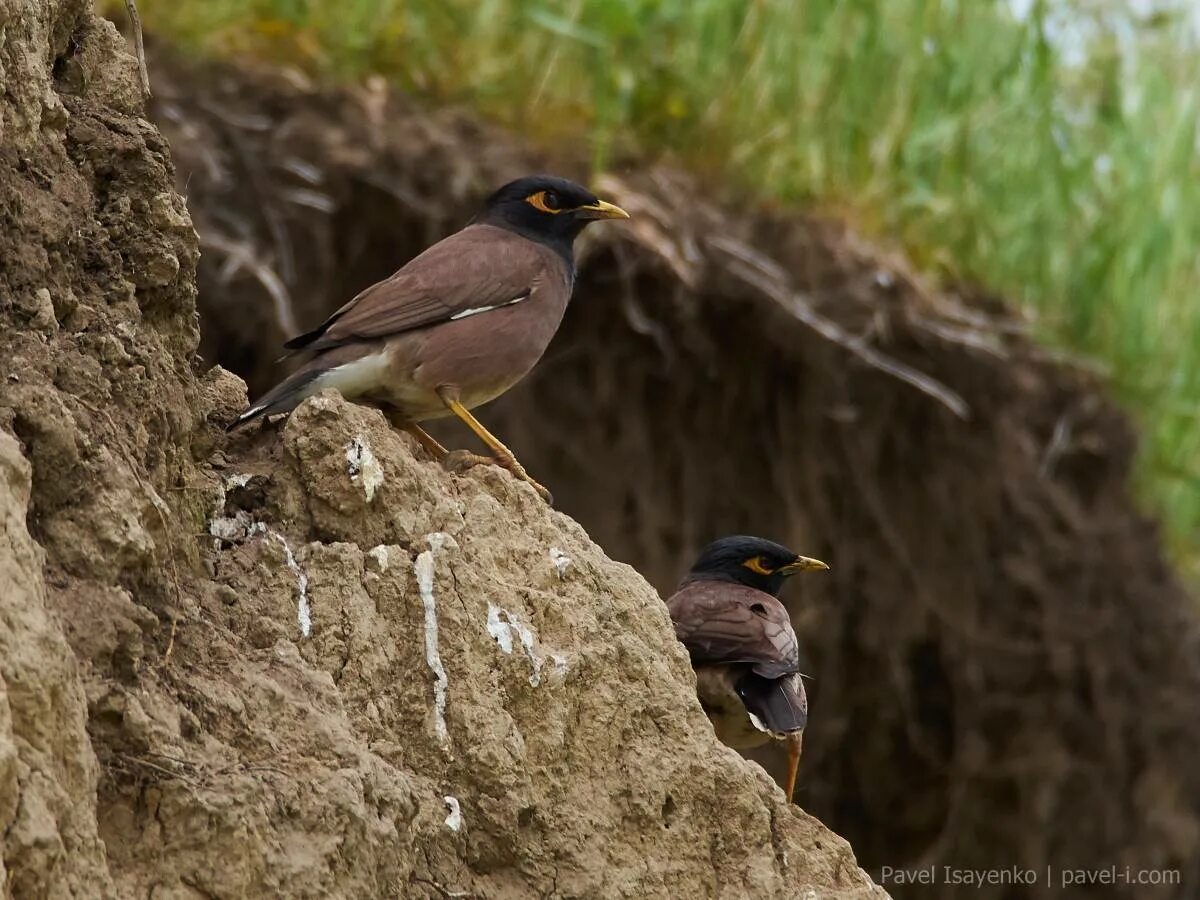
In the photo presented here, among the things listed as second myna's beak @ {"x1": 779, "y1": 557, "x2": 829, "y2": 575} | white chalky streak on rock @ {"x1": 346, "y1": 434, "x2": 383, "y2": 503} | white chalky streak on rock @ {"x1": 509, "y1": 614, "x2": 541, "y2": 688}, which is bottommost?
second myna's beak @ {"x1": 779, "y1": 557, "x2": 829, "y2": 575}

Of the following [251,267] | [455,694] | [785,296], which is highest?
[455,694]

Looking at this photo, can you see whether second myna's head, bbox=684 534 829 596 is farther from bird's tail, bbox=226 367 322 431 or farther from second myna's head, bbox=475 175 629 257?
bird's tail, bbox=226 367 322 431

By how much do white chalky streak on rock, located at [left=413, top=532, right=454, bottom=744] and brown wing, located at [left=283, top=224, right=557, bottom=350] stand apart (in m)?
1.12

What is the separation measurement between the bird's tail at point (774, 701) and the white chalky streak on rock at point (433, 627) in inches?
60.1

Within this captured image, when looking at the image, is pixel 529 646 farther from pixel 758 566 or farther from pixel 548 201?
pixel 548 201

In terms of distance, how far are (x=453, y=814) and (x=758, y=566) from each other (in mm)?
2631

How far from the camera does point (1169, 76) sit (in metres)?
12.9

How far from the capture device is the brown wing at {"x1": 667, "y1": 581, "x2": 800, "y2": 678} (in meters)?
5.69

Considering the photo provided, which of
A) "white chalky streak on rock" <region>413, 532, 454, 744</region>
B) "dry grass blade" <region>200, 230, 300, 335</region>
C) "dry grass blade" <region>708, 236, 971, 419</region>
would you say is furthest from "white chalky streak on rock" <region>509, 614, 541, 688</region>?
"dry grass blade" <region>708, 236, 971, 419</region>

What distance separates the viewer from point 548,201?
6359 mm

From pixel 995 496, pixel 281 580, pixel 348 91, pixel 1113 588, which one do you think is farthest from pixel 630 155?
pixel 281 580

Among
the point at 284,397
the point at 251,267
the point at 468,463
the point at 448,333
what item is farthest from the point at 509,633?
the point at 251,267

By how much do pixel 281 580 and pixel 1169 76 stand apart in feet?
33.5

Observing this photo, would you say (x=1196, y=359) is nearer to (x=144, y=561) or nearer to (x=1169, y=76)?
(x=1169, y=76)
